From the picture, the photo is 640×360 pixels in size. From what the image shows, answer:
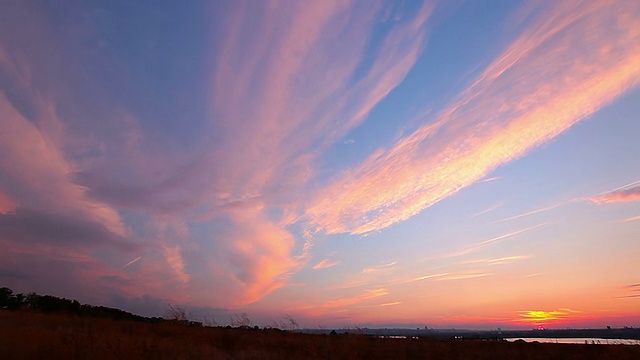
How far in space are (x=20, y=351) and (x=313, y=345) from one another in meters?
14.7

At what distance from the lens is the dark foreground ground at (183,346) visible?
10305 millimetres

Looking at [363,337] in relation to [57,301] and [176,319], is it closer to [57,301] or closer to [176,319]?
[176,319]

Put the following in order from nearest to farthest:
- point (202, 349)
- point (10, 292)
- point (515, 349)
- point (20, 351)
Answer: point (20, 351)
point (202, 349)
point (515, 349)
point (10, 292)

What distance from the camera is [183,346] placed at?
571 inches

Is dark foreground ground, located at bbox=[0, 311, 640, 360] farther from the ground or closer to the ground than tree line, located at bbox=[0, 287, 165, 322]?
closer to the ground

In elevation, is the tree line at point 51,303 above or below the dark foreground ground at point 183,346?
above

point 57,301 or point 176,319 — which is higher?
point 57,301

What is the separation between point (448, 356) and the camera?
68.1ft

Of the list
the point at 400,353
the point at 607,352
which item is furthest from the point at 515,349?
the point at 400,353

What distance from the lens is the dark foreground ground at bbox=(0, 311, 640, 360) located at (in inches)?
406

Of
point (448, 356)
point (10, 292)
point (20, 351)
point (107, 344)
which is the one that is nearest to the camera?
point (20, 351)

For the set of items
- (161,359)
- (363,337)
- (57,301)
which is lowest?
(161,359)

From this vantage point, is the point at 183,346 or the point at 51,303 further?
the point at 51,303

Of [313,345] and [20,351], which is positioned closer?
[20,351]
